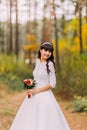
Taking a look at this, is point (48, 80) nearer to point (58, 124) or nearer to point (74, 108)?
point (58, 124)

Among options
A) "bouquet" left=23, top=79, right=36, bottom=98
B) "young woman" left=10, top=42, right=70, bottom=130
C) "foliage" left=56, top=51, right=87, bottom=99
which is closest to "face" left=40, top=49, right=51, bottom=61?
"young woman" left=10, top=42, right=70, bottom=130

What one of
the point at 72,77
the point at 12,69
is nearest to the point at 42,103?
the point at 72,77

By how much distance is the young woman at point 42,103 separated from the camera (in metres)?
6.60

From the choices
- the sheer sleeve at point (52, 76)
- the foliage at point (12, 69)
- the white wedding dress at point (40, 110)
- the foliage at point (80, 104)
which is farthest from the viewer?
the foliage at point (12, 69)

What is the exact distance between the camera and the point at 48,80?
21.8ft

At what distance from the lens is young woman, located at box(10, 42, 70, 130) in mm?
6602

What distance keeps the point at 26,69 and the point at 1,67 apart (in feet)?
6.16

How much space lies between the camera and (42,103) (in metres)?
6.72

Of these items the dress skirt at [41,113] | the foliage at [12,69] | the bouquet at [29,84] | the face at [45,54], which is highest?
the face at [45,54]

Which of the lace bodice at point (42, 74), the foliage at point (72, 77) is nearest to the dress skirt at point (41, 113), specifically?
the lace bodice at point (42, 74)

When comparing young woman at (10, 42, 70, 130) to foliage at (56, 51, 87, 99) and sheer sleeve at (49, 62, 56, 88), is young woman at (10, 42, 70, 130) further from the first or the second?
foliage at (56, 51, 87, 99)

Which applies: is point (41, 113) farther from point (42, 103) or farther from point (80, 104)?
point (80, 104)

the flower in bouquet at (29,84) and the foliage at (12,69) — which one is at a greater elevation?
the flower in bouquet at (29,84)

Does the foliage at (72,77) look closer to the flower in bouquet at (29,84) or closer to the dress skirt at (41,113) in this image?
the dress skirt at (41,113)
